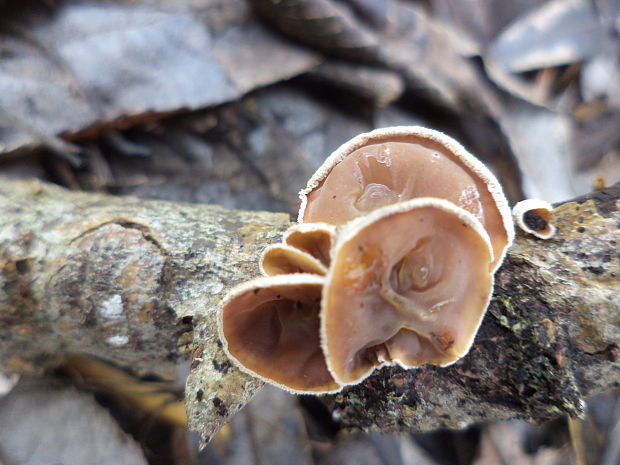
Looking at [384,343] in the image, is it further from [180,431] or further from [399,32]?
[399,32]

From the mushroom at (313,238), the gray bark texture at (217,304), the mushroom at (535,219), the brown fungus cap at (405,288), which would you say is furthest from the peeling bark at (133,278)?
the mushroom at (535,219)

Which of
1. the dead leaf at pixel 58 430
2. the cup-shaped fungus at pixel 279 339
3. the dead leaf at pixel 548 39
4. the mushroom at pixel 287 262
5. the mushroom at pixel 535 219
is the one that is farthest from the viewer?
the dead leaf at pixel 548 39

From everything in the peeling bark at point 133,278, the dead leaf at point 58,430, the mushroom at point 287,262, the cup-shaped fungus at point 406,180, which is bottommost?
the dead leaf at point 58,430

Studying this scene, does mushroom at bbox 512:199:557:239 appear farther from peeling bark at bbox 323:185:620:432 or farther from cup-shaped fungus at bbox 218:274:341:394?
cup-shaped fungus at bbox 218:274:341:394

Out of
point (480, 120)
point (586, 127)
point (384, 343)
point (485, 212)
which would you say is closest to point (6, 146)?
point (384, 343)

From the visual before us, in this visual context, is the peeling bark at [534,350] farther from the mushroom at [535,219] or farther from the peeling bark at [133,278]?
the peeling bark at [133,278]

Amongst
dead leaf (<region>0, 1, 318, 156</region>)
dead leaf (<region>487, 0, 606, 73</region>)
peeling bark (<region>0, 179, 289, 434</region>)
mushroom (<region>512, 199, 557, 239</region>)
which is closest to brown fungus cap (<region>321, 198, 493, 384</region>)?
mushroom (<region>512, 199, 557, 239</region>)

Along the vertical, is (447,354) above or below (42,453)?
above
